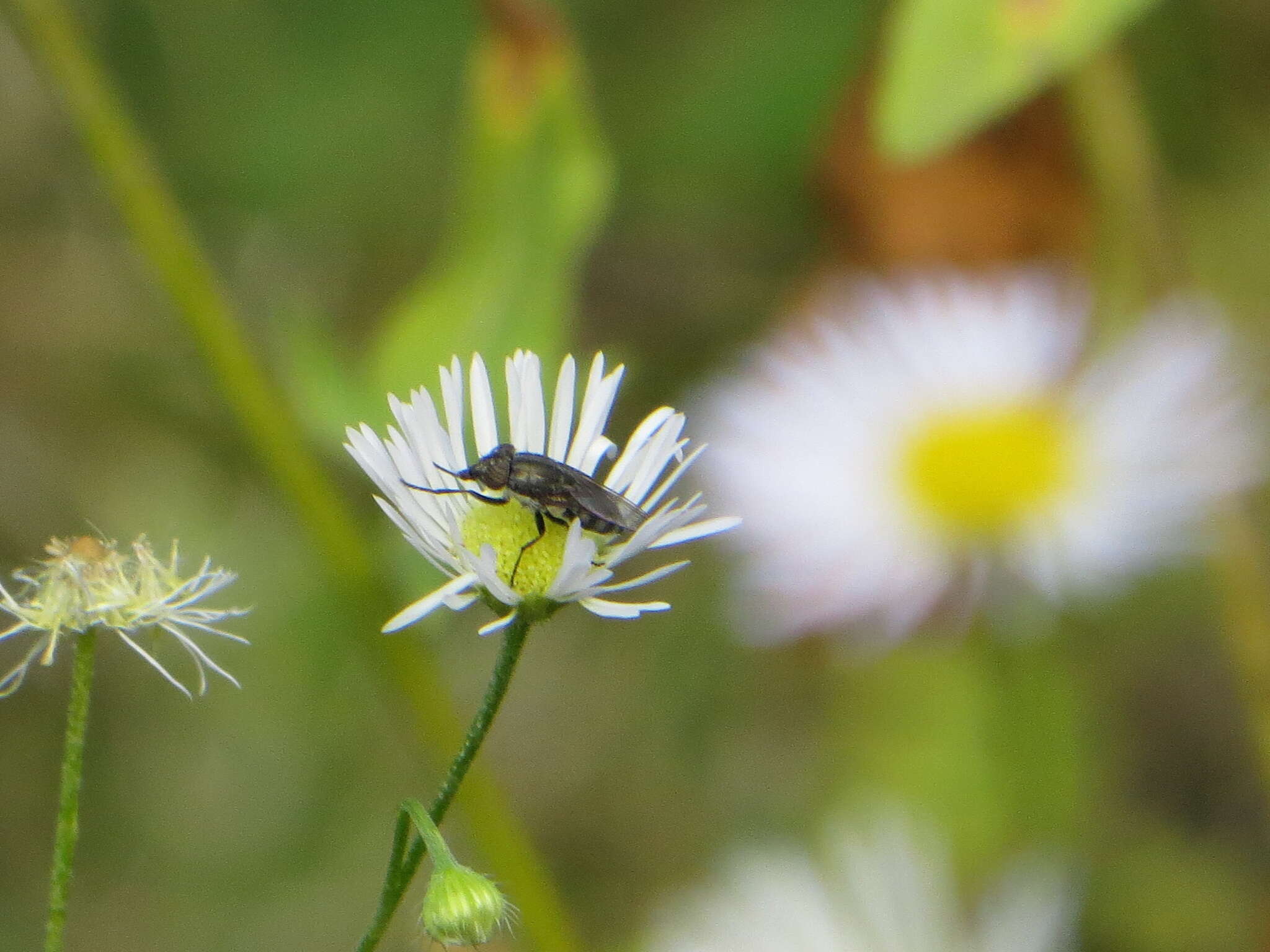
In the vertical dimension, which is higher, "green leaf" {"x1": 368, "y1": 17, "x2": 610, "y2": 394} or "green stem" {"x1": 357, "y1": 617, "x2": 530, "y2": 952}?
"green leaf" {"x1": 368, "y1": 17, "x2": 610, "y2": 394}

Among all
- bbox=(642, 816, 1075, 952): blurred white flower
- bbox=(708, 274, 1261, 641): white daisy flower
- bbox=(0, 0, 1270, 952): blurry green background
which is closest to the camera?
bbox=(642, 816, 1075, 952): blurred white flower

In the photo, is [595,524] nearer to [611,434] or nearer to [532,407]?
[532,407]

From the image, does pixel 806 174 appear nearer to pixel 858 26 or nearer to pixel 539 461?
pixel 858 26

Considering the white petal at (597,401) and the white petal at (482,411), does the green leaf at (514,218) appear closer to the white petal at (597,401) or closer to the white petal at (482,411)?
the white petal at (482,411)

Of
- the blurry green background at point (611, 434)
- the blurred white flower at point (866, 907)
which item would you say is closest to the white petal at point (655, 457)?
the blurred white flower at point (866, 907)

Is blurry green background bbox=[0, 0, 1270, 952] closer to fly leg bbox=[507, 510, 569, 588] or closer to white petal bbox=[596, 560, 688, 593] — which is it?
fly leg bbox=[507, 510, 569, 588]

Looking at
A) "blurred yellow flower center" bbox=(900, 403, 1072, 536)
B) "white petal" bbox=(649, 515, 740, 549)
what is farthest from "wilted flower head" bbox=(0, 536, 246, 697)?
"blurred yellow flower center" bbox=(900, 403, 1072, 536)

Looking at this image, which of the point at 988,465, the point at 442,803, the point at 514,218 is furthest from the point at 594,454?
the point at 988,465

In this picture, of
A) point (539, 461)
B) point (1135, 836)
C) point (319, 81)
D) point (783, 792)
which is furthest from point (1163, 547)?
point (319, 81)
